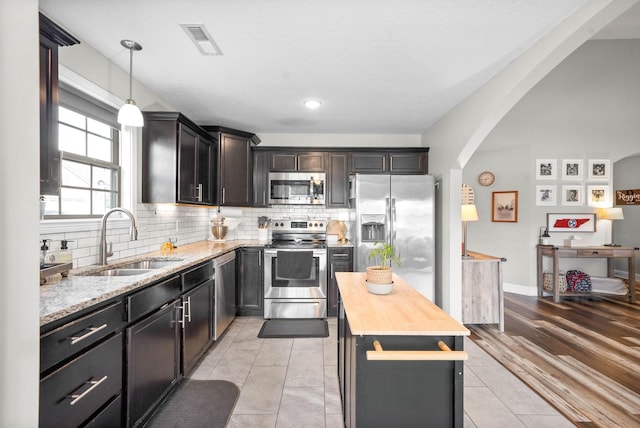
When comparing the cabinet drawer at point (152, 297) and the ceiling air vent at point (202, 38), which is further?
the ceiling air vent at point (202, 38)

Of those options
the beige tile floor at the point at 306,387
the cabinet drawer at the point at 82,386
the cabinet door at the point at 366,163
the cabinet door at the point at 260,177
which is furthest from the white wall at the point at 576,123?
the cabinet drawer at the point at 82,386

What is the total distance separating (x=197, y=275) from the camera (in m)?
2.64

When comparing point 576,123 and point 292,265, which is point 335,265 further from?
point 576,123

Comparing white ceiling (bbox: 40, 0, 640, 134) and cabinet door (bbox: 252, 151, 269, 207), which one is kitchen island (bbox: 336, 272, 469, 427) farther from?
cabinet door (bbox: 252, 151, 269, 207)

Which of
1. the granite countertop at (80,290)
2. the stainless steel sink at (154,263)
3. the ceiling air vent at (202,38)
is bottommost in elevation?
the stainless steel sink at (154,263)

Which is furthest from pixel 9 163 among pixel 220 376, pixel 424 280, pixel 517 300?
pixel 517 300

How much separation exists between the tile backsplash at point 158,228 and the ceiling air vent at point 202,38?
1531 millimetres

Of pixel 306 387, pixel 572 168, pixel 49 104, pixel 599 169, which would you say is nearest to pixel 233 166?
pixel 49 104

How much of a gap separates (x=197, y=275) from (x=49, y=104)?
1.59 metres

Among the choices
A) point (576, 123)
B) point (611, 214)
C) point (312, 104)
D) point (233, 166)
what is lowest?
point (611, 214)

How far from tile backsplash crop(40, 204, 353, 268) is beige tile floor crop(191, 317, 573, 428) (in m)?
1.24

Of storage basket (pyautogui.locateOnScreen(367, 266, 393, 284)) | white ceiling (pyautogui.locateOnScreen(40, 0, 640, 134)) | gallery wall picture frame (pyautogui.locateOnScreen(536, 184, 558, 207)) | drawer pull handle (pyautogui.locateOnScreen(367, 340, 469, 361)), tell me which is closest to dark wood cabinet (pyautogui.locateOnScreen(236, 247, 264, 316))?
white ceiling (pyautogui.locateOnScreen(40, 0, 640, 134))

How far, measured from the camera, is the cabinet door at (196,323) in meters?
2.40

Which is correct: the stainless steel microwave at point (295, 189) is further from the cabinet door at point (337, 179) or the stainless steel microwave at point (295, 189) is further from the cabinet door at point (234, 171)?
the cabinet door at point (234, 171)
